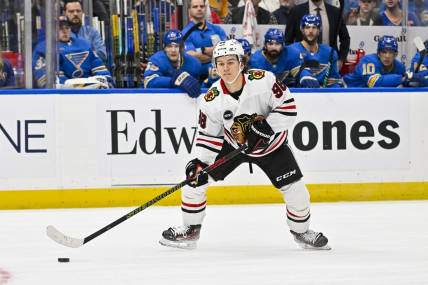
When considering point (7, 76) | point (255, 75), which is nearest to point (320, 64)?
point (7, 76)

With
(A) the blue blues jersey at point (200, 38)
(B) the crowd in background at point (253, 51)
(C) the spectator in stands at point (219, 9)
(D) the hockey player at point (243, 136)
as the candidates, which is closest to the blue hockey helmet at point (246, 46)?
(B) the crowd in background at point (253, 51)

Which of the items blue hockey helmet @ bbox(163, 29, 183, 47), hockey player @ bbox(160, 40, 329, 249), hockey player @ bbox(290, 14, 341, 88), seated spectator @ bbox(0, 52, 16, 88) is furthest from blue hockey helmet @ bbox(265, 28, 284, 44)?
hockey player @ bbox(160, 40, 329, 249)

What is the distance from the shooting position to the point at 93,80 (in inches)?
287

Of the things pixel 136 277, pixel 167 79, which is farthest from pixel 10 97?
pixel 136 277

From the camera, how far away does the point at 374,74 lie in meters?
7.82

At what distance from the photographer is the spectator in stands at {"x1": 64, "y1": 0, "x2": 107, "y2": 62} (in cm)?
752

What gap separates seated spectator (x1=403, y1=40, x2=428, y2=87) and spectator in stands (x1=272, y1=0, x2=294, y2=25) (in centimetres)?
103

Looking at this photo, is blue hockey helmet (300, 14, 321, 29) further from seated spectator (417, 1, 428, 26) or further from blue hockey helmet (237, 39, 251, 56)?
seated spectator (417, 1, 428, 26)

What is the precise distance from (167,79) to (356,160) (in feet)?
4.76

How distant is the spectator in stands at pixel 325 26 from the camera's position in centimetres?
800

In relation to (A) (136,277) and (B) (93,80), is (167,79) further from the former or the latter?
(A) (136,277)

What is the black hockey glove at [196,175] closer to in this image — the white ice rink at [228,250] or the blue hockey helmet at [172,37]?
the white ice rink at [228,250]

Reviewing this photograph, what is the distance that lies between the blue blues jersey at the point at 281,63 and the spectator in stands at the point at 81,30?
42.8 inches

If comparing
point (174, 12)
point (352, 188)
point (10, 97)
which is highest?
point (174, 12)
